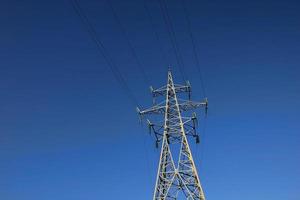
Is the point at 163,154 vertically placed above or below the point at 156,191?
above

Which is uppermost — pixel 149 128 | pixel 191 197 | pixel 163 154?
pixel 149 128

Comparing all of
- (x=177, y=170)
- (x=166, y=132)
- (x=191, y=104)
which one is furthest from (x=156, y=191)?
(x=191, y=104)

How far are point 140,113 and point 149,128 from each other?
1.82 m

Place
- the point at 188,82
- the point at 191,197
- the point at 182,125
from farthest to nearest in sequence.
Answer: the point at 188,82, the point at 182,125, the point at 191,197

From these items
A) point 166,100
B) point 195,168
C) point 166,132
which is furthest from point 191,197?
point 166,100

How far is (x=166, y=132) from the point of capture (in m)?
41.2

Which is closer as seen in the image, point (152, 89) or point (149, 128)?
point (149, 128)

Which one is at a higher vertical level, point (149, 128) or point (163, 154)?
point (149, 128)

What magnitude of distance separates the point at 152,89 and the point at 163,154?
7.80m

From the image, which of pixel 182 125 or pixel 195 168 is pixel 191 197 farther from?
pixel 182 125

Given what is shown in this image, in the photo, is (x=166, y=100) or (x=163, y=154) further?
(x=166, y=100)

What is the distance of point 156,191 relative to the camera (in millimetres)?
38812

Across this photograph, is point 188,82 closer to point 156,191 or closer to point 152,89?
point 152,89

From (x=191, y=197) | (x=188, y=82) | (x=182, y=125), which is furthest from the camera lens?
(x=188, y=82)
